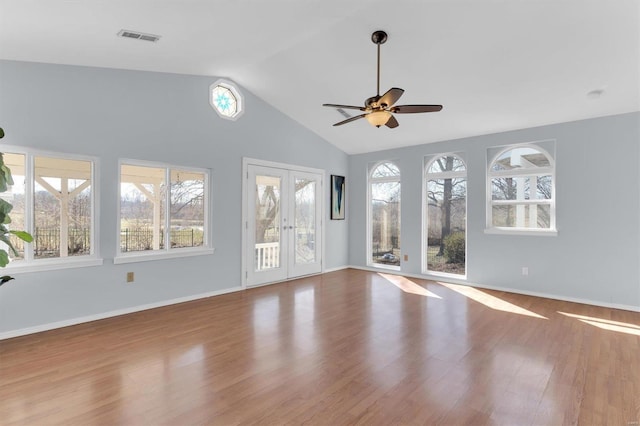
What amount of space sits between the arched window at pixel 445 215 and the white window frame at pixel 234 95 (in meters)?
3.59

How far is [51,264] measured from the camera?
3.61 meters

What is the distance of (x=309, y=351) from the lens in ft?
9.97

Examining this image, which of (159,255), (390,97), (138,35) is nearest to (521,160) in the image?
(390,97)

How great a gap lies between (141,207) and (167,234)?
50cm

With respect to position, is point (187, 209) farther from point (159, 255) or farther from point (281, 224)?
point (281, 224)

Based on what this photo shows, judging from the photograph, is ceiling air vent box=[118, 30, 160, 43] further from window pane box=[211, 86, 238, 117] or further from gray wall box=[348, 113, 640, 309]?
gray wall box=[348, 113, 640, 309]

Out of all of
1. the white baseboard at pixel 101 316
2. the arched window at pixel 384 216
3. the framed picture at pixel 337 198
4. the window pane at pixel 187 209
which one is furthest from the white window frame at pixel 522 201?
the window pane at pixel 187 209

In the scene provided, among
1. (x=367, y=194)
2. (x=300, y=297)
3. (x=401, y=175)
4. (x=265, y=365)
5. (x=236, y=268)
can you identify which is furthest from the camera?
(x=367, y=194)

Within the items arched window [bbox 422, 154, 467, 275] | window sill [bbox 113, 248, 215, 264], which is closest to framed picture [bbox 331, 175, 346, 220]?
arched window [bbox 422, 154, 467, 275]

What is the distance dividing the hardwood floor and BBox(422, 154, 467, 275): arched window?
170cm

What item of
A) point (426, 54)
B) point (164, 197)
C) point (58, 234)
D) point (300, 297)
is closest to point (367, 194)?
point (300, 297)

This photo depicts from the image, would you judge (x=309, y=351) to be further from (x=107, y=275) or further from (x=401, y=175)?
(x=401, y=175)

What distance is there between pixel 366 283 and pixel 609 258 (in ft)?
11.4

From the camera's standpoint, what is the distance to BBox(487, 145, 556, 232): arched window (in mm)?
5066
